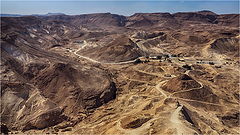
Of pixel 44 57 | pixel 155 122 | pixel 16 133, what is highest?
pixel 44 57

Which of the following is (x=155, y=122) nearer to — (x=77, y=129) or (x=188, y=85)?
(x=77, y=129)

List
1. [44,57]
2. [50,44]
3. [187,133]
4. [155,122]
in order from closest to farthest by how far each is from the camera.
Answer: [187,133]
[155,122]
[44,57]
[50,44]

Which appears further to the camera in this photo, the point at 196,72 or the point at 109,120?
the point at 196,72

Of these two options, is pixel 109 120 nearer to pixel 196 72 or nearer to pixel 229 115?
pixel 229 115

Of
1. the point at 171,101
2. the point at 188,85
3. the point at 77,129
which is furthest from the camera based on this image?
the point at 188,85

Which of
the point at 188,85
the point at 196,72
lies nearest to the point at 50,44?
the point at 196,72

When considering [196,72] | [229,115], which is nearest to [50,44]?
[196,72]

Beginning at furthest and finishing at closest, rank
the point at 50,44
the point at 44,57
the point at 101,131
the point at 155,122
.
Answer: the point at 50,44
the point at 44,57
the point at 101,131
the point at 155,122

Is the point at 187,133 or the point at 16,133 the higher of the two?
the point at 187,133

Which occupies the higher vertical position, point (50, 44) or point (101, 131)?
point (50, 44)
